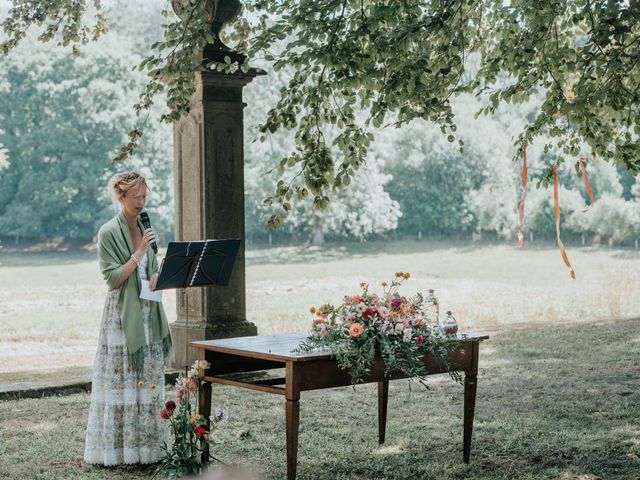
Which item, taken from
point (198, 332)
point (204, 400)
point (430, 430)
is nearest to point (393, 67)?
point (204, 400)

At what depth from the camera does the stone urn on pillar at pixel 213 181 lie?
9.76 meters

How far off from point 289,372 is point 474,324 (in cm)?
1141

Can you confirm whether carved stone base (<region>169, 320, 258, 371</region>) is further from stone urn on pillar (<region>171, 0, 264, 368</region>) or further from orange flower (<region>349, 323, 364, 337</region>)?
orange flower (<region>349, 323, 364, 337</region>)

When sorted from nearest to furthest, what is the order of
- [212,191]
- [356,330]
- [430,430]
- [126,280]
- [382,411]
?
1. [356,330]
2. [126,280]
3. [382,411]
4. [430,430]
5. [212,191]

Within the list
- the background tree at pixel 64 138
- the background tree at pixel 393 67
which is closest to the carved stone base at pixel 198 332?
the background tree at pixel 393 67

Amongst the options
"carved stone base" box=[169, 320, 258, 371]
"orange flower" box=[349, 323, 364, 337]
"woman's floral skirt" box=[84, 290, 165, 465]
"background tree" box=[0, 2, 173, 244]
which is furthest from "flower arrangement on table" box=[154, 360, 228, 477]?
"background tree" box=[0, 2, 173, 244]

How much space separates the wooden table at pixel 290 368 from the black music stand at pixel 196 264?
0.42m

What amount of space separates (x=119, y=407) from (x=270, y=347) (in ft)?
3.69

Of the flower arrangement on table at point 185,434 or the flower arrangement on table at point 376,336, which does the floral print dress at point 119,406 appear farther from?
the flower arrangement on table at point 376,336

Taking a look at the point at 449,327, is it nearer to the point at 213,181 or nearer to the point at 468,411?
the point at 468,411

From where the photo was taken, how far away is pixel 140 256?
6.29 metres

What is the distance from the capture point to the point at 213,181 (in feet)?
32.3

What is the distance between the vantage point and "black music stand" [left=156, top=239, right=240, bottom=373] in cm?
582

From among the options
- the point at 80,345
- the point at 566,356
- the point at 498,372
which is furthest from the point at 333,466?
the point at 80,345
